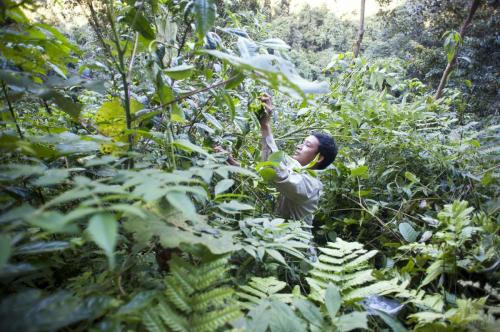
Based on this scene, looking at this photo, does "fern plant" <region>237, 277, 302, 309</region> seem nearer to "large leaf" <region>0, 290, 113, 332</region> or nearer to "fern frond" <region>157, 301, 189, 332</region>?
"fern frond" <region>157, 301, 189, 332</region>

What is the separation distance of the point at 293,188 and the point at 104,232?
132cm

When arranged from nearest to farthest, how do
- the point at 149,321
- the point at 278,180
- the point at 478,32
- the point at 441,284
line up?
1. the point at 149,321
2. the point at 441,284
3. the point at 278,180
4. the point at 478,32

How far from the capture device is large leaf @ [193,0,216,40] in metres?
0.86

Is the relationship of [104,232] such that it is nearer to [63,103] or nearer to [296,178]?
[63,103]

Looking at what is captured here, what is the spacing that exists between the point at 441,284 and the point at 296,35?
20292 millimetres

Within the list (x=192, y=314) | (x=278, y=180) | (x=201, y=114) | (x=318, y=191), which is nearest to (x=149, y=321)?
(x=192, y=314)

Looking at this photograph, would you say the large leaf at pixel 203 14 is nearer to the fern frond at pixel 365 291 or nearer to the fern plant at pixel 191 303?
the fern plant at pixel 191 303

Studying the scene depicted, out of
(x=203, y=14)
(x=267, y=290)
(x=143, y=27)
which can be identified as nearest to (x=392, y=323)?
(x=267, y=290)

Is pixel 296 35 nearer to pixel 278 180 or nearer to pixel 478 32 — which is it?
pixel 478 32

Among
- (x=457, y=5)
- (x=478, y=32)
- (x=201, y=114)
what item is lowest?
(x=201, y=114)

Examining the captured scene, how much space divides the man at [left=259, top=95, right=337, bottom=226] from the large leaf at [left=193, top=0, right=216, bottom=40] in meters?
0.82

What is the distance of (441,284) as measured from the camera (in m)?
1.20

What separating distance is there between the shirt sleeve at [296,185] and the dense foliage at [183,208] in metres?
0.18

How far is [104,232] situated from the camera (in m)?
0.42
